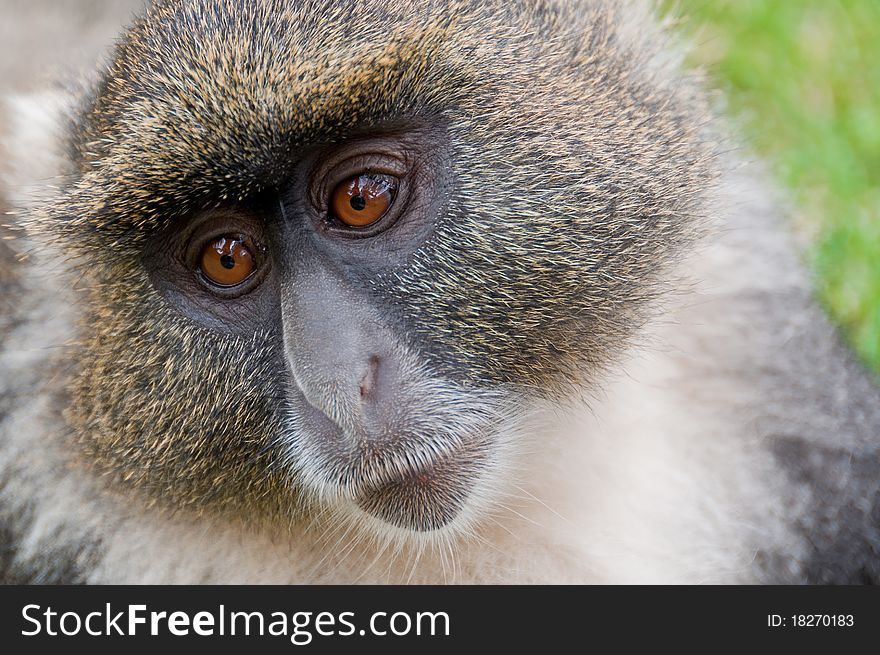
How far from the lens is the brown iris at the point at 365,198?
2500mm

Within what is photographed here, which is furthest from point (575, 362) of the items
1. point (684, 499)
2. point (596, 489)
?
point (684, 499)

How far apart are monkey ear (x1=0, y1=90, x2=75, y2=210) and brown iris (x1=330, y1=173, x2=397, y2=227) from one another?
2.44 ft

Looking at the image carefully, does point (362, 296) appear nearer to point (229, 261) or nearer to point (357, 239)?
point (357, 239)

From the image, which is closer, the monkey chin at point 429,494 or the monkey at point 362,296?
the monkey at point 362,296

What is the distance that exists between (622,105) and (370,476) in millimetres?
1018

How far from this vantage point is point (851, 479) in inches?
127

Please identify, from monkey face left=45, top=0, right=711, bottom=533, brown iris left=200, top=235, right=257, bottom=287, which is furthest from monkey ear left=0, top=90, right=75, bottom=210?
brown iris left=200, top=235, right=257, bottom=287

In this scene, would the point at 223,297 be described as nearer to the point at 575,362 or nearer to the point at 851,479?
the point at 575,362

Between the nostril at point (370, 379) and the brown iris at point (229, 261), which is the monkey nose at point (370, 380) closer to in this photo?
the nostril at point (370, 379)

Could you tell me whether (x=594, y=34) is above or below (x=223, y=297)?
above

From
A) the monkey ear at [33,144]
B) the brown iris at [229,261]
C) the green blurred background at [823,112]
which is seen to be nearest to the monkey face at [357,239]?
the brown iris at [229,261]

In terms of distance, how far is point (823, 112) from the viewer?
486 cm

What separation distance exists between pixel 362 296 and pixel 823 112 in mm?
3109

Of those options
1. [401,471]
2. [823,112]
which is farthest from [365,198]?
[823,112]
